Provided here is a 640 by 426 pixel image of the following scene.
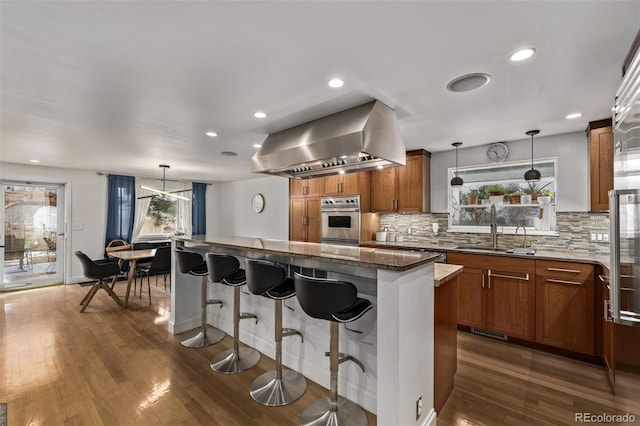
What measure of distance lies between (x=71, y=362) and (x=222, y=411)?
1.73 m

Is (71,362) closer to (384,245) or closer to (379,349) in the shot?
(379,349)

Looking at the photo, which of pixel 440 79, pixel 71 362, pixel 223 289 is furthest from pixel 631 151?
pixel 71 362

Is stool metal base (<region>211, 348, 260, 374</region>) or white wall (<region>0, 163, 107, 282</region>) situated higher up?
white wall (<region>0, 163, 107, 282</region>)

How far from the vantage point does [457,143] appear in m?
3.72

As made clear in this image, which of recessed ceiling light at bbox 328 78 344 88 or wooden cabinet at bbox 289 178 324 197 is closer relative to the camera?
recessed ceiling light at bbox 328 78 344 88

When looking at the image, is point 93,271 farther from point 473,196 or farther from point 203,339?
point 473,196

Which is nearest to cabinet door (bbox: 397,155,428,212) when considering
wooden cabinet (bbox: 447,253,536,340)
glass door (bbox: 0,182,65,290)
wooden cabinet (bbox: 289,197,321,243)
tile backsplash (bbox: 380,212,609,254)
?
tile backsplash (bbox: 380,212,609,254)

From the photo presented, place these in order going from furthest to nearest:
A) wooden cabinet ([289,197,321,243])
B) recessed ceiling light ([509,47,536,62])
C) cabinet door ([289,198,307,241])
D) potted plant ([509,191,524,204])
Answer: cabinet door ([289,198,307,241]) < wooden cabinet ([289,197,321,243]) < potted plant ([509,191,524,204]) < recessed ceiling light ([509,47,536,62])

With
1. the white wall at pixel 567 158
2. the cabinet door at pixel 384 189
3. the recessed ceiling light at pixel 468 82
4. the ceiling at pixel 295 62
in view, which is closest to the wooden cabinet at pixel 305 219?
the cabinet door at pixel 384 189

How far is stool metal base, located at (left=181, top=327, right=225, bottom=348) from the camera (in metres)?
2.96

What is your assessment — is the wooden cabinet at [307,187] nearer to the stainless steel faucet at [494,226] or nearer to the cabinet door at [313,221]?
the cabinet door at [313,221]

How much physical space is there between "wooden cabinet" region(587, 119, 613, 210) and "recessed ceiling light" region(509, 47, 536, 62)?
185cm

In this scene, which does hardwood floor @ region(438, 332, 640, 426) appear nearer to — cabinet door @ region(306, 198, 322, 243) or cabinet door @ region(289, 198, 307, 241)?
cabinet door @ region(306, 198, 322, 243)

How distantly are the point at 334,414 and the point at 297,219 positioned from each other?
154 inches
